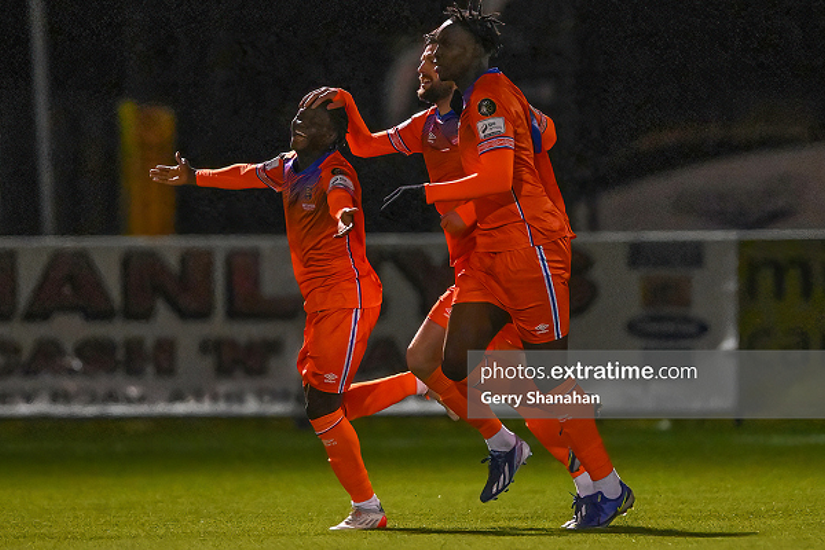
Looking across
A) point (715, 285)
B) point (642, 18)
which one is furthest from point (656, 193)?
point (715, 285)

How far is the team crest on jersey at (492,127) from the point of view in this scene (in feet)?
14.5

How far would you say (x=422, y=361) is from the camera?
16.3 feet

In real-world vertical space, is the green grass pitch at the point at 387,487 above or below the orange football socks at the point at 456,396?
below

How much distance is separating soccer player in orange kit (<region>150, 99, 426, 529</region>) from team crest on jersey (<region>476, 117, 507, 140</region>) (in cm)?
64

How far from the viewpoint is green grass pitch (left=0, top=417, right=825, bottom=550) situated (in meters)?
4.61

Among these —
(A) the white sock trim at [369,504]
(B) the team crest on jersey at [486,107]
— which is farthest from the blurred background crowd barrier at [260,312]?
(B) the team crest on jersey at [486,107]

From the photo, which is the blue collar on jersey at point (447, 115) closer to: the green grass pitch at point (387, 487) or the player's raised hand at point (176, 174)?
the player's raised hand at point (176, 174)

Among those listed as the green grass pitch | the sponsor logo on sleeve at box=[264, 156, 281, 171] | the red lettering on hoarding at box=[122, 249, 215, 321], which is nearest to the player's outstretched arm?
the sponsor logo on sleeve at box=[264, 156, 281, 171]

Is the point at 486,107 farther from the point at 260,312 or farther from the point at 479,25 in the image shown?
the point at 260,312

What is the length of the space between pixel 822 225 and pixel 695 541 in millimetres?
6900

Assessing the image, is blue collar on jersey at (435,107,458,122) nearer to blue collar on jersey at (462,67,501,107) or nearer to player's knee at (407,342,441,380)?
blue collar on jersey at (462,67,501,107)

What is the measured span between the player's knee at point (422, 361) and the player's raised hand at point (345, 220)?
68 centimetres

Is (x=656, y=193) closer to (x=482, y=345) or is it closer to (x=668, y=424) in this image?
(x=668, y=424)

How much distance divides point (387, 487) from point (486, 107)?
2.59m
